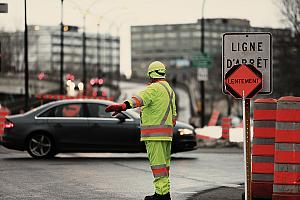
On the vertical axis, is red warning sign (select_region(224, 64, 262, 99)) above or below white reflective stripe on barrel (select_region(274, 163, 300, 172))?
above

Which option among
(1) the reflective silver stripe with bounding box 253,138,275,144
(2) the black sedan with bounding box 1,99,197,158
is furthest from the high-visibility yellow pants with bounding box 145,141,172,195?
(2) the black sedan with bounding box 1,99,197,158

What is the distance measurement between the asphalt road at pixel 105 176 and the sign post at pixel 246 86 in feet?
6.85

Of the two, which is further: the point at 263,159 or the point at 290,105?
the point at 263,159

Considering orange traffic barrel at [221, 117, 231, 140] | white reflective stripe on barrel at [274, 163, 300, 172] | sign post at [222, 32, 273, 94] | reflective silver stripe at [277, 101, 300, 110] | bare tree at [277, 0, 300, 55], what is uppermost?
bare tree at [277, 0, 300, 55]

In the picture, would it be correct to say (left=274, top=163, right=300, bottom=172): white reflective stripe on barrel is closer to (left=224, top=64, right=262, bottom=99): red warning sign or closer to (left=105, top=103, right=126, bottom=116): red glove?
(left=224, top=64, right=262, bottom=99): red warning sign

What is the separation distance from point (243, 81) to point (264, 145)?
164cm

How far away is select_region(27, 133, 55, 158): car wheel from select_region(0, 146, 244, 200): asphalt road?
9.7 inches

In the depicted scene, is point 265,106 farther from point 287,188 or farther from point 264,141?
point 287,188

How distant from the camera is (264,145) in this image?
12.0m

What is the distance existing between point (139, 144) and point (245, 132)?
9764 millimetres

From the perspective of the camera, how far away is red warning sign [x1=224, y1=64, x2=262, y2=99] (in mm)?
10602

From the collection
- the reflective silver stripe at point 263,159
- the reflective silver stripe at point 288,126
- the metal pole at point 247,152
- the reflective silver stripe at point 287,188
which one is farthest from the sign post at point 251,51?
the reflective silver stripe at point 263,159

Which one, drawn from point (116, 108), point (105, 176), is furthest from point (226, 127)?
point (116, 108)

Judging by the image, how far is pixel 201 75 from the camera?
1587 inches
